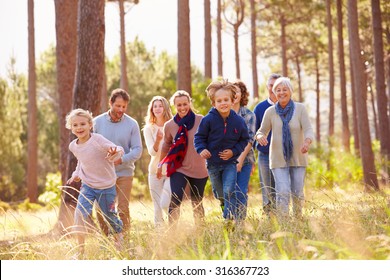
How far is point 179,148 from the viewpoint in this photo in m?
6.77

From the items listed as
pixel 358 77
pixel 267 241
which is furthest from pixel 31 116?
pixel 267 241

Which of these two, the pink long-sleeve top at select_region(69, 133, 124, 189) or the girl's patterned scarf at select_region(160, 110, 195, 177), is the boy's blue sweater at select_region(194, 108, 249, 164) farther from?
the pink long-sleeve top at select_region(69, 133, 124, 189)

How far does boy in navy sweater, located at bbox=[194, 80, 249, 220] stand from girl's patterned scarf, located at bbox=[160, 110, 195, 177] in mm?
498

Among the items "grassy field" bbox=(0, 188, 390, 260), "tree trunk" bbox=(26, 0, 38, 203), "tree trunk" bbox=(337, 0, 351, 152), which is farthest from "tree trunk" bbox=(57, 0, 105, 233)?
"tree trunk" bbox=(337, 0, 351, 152)

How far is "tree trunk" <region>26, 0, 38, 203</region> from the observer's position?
16656 mm

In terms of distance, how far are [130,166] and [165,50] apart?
30022 millimetres

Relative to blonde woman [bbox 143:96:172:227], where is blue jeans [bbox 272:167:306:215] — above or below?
below

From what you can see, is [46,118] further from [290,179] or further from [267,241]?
[267,241]

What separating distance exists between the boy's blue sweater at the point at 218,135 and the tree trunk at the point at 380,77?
984cm

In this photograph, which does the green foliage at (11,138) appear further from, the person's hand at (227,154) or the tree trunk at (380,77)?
the person's hand at (227,154)

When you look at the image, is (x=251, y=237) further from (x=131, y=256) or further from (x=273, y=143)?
(x=273, y=143)

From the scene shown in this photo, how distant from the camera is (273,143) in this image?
22.7 ft

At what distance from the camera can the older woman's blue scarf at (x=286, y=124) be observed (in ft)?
22.4

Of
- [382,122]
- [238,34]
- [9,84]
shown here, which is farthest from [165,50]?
[382,122]
